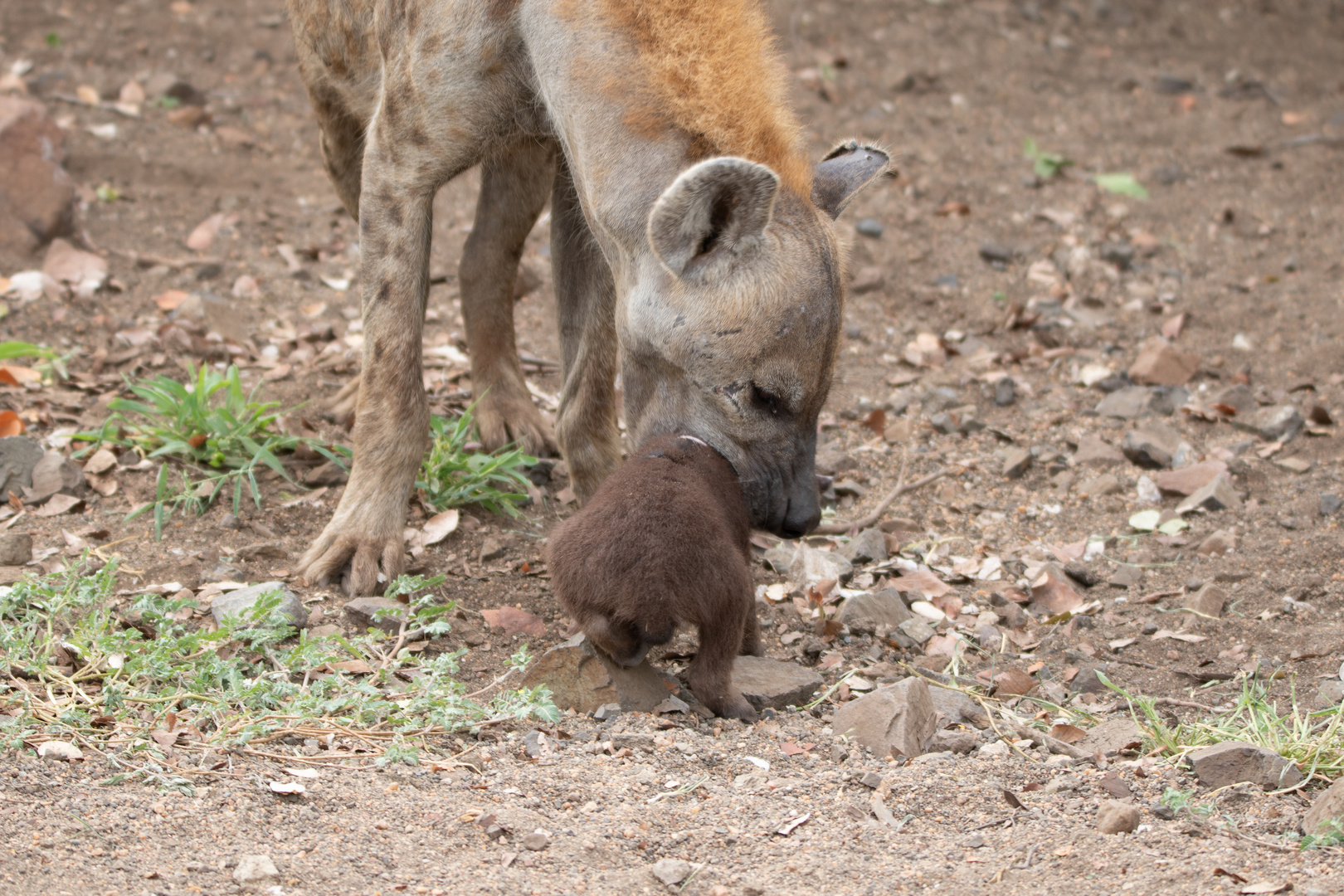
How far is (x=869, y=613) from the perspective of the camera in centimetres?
381

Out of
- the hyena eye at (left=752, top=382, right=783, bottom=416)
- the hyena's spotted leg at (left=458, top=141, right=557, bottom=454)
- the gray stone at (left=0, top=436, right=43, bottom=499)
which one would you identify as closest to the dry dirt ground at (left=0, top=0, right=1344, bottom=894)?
the gray stone at (left=0, top=436, right=43, bottom=499)

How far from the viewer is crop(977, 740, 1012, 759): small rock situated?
3.06m

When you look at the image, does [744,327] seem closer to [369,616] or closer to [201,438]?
[369,616]

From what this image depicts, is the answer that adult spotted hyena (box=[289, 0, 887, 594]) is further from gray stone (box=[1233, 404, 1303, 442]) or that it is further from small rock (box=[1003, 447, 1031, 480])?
gray stone (box=[1233, 404, 1303, 442])

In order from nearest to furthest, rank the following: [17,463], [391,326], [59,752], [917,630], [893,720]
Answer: [59,752] → [893,720] → [917,630] → [391,326] → [17,463]

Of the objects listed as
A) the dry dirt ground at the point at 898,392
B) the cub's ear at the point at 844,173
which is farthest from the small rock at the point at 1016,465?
the cub's ear at the point at 844,173

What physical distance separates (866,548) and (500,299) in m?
1.75

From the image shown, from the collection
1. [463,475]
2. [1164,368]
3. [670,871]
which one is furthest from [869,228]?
[670,871]

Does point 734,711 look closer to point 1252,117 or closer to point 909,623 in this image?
point 909,623

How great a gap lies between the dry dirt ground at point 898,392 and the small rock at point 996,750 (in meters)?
0.07

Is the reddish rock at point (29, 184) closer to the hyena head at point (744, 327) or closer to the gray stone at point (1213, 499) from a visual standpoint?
the hyena head at point (744, 327)

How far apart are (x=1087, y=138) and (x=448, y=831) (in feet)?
22.4

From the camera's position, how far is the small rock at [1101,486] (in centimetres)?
477

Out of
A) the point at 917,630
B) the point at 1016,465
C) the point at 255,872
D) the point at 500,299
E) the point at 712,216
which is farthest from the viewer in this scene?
the point at 500,299
